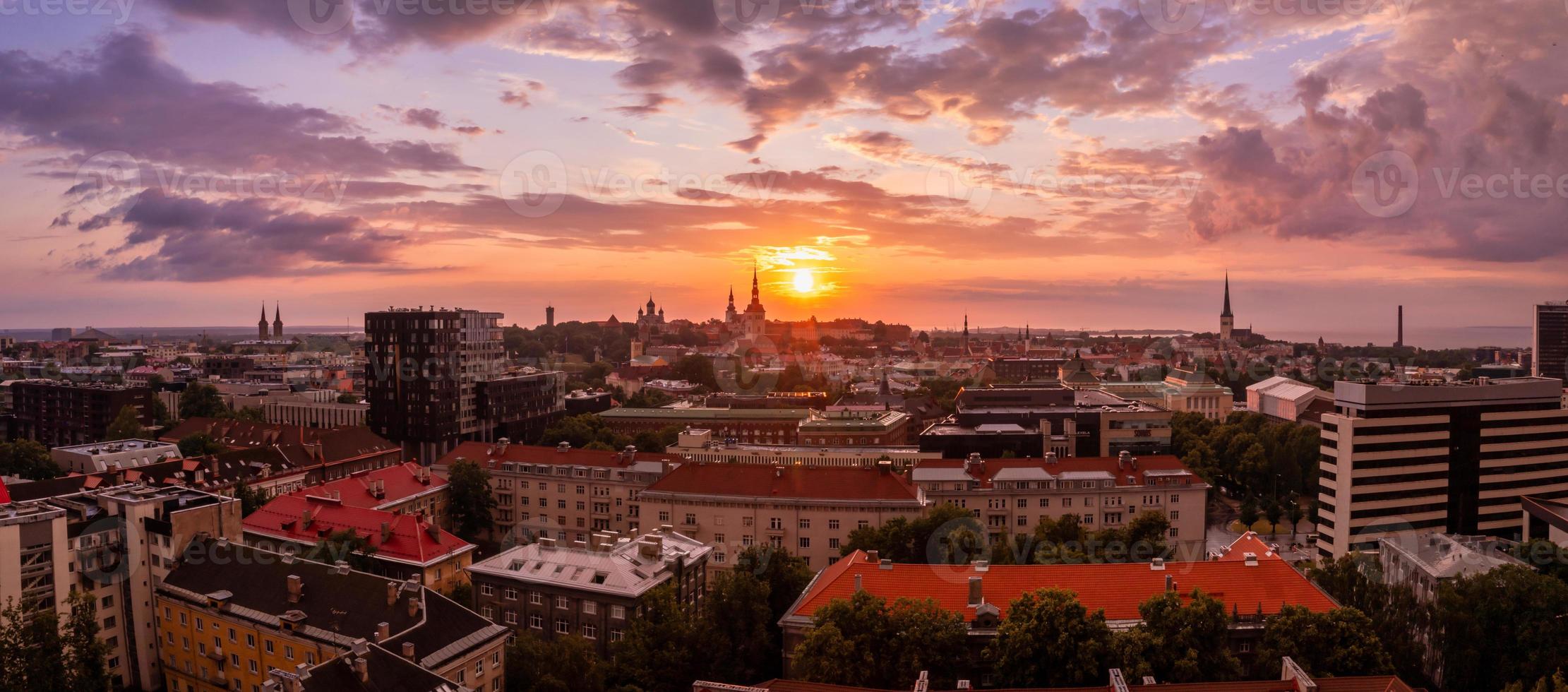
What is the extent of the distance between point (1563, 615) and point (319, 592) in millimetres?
41696

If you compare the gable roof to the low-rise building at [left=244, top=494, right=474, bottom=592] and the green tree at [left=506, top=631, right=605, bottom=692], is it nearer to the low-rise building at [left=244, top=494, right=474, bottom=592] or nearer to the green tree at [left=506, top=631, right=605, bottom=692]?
the low-rise building at [left=244, top=494, right=474, bottom=592]

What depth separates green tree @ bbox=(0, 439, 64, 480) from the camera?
64.0 meters

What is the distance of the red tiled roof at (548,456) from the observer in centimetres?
5525

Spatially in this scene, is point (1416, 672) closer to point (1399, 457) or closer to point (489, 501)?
point (1399, 457)

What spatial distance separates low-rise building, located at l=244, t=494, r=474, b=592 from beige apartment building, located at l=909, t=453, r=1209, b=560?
77.7ft

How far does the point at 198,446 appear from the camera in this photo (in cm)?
6925

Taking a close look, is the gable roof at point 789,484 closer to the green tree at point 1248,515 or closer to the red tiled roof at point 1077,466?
the red tiled roof at point 1077,466

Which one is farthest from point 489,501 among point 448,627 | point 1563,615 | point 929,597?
point 1563,615

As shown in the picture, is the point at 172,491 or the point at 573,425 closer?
the point at 172,491

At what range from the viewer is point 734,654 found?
33.2 m

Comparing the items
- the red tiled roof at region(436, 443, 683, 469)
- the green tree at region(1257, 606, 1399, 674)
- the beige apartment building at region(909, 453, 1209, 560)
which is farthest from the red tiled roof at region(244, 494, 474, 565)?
the green tree at region(1257, 606, 1399, 674)

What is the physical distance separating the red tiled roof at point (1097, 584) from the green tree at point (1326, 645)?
2.01m

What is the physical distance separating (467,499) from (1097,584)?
36465 millimetres

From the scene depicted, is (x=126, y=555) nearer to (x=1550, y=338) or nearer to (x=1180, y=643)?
(x=1180, y=643)
